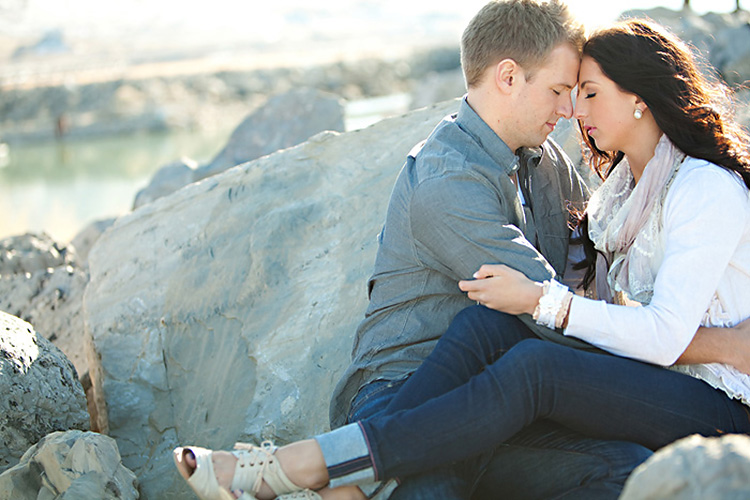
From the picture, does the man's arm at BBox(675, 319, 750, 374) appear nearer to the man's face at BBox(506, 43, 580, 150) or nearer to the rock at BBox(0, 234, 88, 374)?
the man's face at BBox(506, 43, 580, 150)

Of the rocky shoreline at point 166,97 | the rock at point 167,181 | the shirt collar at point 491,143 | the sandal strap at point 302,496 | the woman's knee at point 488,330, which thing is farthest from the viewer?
the rocky shoreline at point 166,97

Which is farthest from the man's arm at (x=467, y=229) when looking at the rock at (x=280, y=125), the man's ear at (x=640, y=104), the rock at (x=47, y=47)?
the rock at (x=47, y=47)

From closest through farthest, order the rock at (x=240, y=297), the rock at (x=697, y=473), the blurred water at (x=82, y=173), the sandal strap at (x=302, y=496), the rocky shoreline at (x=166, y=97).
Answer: the rock at (x=697, y=473) < the sandal strap at (x=302, y=496) < the rock at (x=240, y=297) < the blurred water at (x=82, y=173) < the rocky shoreline at (x=166, y=97)

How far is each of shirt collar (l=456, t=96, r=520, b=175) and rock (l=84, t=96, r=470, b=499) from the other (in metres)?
0.91

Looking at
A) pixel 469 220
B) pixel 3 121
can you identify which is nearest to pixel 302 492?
pixel 469 220

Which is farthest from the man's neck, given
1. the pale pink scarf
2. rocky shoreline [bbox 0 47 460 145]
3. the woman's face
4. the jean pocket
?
rocky shoreline [bbox 0 47 460 145]

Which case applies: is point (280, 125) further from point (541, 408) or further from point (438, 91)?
point (438, 91)

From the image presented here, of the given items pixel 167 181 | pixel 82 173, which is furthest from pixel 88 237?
pixel 82 173

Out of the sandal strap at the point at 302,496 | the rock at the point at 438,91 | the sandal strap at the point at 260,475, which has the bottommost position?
the rock at the point at 438,91

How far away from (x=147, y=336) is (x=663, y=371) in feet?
6.90

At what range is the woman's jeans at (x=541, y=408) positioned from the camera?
76.5 inches

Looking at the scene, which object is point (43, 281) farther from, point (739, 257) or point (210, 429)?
point (739, 257)

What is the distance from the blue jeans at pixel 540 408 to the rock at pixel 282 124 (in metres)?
5.55

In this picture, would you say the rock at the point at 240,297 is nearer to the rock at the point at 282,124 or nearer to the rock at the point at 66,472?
the rock at the point at 66,472
